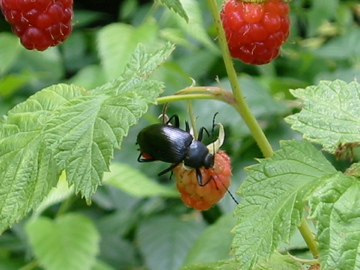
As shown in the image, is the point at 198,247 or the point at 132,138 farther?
the point at 132,138

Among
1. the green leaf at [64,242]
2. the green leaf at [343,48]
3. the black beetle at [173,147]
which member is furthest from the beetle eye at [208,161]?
the green leaf at [343,48]

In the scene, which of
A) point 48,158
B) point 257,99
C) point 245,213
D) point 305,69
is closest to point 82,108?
point 48,158

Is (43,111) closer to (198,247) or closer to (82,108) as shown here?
(82,108)

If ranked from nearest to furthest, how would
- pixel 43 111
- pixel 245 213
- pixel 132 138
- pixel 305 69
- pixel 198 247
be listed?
pixel 245 213
pixel 43 111
pixel 198 247
pixel 132 138
pixel 305 69

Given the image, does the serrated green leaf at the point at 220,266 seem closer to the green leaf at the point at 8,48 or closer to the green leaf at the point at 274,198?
the green leaf at the point at 274,198

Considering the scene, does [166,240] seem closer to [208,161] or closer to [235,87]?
[208,161]
